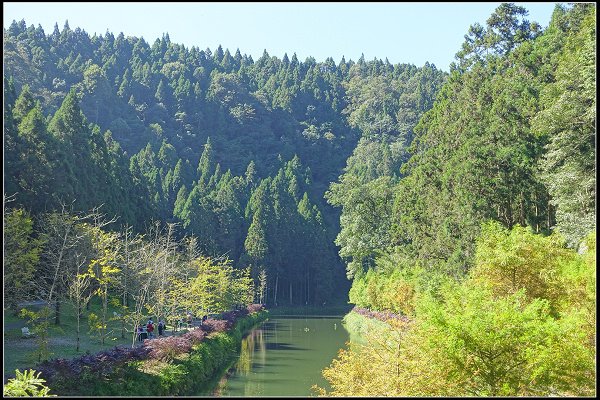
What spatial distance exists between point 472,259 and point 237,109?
13418 cm

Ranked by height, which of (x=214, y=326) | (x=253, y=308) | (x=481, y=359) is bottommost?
(x=253, y=308)

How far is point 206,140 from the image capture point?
158m

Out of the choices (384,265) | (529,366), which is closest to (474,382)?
(529,366)

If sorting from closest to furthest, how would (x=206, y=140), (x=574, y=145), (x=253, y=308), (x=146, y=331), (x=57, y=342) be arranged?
(x=57, y=342) → (x=574, y=145) → (x=146, y=331) → (x=253, y=308) → (x=206, y=140)

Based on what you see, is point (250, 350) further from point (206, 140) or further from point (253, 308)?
point (206, 140)

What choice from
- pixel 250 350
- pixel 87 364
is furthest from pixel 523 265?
pixel 250 350

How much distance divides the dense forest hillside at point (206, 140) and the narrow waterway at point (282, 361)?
687 inches

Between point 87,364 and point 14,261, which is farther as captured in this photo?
point 14,261

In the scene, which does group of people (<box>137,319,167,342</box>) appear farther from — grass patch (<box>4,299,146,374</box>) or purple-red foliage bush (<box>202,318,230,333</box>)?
purple-red foliage bush (<box>202,318,230,333</box>)

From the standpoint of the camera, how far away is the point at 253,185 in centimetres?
13525

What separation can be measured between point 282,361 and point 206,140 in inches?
4787

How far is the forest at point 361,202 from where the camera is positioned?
15.9 metres

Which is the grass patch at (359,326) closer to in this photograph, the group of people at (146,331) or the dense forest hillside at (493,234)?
the dense forest hillside at (493,234)

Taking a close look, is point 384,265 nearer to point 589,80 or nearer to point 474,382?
point 589,80
